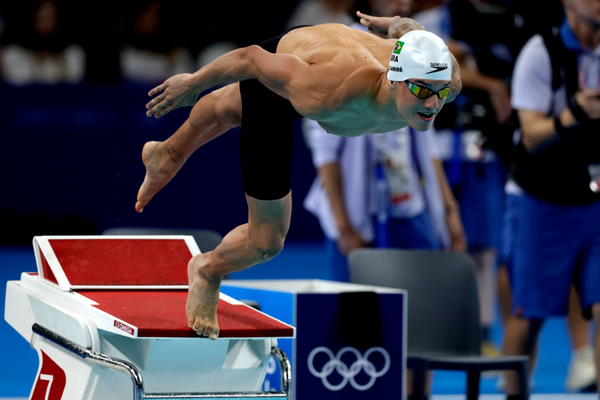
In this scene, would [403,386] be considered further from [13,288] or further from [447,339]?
[13,288]

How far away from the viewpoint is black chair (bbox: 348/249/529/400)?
15.7ft

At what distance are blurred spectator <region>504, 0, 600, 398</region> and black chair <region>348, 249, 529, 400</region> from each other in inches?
11.1

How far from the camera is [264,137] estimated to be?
3.40 meters

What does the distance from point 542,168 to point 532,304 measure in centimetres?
69

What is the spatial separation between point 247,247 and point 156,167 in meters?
0.53

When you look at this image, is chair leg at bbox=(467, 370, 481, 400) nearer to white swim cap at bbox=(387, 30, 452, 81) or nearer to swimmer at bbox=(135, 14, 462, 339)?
swimmer at bbox=(135, 14, 462, 339)

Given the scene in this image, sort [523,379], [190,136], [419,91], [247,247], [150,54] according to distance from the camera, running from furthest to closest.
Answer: [150,54], [523,379], [190,136], [247,247], [419,91]

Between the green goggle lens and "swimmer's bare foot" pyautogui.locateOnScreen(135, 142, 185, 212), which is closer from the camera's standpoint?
the green goggle lens

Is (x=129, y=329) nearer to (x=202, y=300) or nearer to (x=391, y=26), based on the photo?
(x=202, y=300)

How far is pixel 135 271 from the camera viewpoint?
415 cm

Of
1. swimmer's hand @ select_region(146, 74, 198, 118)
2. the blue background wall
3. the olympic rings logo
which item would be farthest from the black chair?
the blue background wall

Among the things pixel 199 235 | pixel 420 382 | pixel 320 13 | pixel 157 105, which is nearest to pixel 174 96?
pixel 157 105

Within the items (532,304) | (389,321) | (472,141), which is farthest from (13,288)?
(472,141)

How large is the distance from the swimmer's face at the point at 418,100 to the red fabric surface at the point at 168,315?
945 mm
